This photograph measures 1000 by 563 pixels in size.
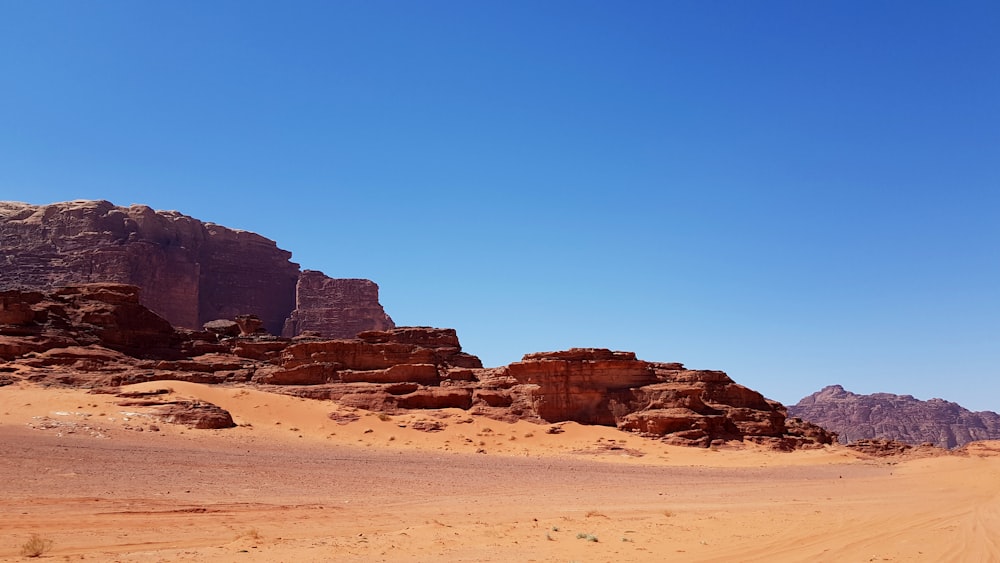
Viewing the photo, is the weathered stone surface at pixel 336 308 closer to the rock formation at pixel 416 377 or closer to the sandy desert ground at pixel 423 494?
the rock formation at pixel 416 377

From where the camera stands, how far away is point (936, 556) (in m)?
10.6

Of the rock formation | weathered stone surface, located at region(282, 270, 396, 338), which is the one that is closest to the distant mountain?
weathered stone surface, located at region(282, 270, 396, 338)

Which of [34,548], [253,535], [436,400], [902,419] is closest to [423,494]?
[253,535]

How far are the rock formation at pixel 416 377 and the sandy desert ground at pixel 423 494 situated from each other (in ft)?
8.09

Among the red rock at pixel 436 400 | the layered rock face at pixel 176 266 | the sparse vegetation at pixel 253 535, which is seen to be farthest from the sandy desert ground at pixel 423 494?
the layered rock face at pixel 176 266

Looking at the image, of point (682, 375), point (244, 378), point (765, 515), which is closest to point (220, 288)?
point (244, 378)

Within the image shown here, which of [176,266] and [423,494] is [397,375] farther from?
[176,266]

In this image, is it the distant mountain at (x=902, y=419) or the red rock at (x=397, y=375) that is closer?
the red rock at (x=397, y=375)

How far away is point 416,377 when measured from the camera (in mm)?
41312

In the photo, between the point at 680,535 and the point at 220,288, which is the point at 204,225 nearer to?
the point at 220,288

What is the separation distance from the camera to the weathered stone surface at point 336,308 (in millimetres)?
96562

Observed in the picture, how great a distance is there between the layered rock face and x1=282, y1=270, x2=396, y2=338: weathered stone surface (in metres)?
0.14

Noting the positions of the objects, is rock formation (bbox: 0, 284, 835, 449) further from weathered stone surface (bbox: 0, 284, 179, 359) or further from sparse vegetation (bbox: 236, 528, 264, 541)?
sparse vegetation (bbox: 236, 528, 264, 541)

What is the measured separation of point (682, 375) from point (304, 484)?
28.4 m
